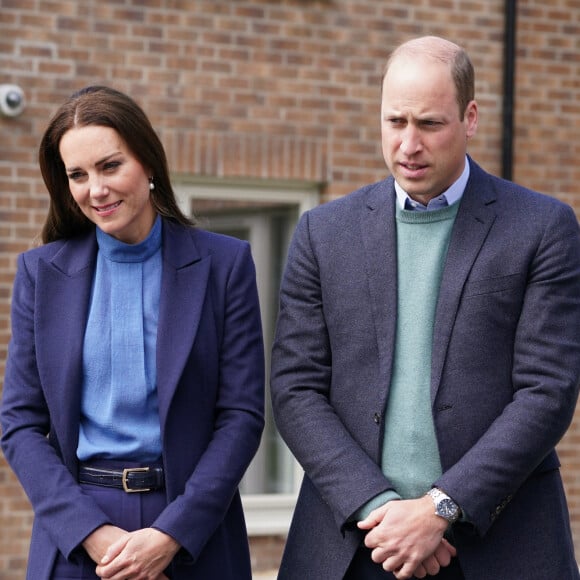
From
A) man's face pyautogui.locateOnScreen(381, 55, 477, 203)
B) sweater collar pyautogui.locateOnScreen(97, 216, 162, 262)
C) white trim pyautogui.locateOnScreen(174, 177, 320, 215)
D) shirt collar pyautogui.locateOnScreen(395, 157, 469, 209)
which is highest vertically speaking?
man's face pyautogui.locateOnScreen(381, 55, 477, 203)

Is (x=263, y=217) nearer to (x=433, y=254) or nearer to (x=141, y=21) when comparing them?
(x=141, y=21)

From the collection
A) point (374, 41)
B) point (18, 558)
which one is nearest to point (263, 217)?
point (374, 41)

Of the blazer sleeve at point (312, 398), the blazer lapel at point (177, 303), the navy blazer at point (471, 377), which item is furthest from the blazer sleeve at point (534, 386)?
the blazer lapel at point (177, 303)

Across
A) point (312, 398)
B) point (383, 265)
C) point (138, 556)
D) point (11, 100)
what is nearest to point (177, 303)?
point (312, 398)

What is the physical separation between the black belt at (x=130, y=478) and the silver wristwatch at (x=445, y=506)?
0.75 metres

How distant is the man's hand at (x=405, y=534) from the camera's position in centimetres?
323

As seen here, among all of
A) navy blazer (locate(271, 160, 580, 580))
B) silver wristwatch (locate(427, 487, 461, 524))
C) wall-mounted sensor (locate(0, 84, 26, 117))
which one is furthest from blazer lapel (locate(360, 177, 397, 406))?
wall-mounted sensor (locate(0, 84, 26, 117))

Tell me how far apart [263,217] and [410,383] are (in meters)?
4.31

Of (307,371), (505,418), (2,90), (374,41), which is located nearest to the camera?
(505,418)

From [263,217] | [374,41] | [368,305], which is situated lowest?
[263,217]

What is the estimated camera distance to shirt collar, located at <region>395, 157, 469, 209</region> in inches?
138

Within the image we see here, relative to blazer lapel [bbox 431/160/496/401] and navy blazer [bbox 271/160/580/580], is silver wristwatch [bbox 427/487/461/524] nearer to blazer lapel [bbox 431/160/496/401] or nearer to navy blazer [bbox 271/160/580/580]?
navy blazer [bbox 271/160/580/580]

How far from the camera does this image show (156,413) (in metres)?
3.52

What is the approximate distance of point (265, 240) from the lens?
7.71 m
